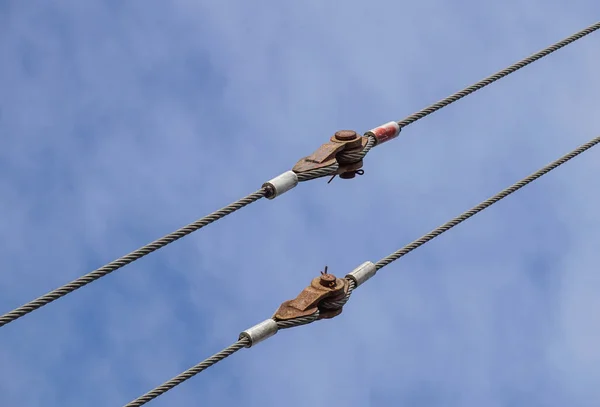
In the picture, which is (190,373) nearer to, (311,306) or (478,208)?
(311,306)

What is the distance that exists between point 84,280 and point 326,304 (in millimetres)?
2031

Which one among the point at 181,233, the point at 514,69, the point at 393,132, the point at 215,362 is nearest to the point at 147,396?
the point at 215,362

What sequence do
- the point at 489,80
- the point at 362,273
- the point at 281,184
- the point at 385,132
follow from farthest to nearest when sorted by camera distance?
1. the point at 489,80
2. the point at 385,132
3. the point at 362,273
4. the point at 281,184

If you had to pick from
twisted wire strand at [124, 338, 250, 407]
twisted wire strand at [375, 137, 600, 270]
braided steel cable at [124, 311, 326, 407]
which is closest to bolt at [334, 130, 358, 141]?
twisted wire strand at [375, 137, 600, 270]

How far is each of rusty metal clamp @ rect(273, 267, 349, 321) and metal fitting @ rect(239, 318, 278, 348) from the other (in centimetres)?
12

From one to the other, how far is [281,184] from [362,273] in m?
1.07

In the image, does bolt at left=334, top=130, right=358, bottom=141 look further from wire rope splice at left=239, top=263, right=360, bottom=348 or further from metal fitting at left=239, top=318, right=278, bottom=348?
metal fitting at left=239, top=318, right=278, bottom=348

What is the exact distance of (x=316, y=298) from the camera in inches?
371

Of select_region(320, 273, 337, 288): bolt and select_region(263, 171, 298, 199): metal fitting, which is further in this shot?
select_region(320, 273, 337, 288): bolt

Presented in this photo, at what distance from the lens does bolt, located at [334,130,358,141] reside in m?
9.88

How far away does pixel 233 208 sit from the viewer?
8.88m

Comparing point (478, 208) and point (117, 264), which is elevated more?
point (478, 208)

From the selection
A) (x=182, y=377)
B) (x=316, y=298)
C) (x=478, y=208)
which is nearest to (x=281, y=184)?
(x=316, y=298)

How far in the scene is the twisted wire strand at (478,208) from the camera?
9.89m
